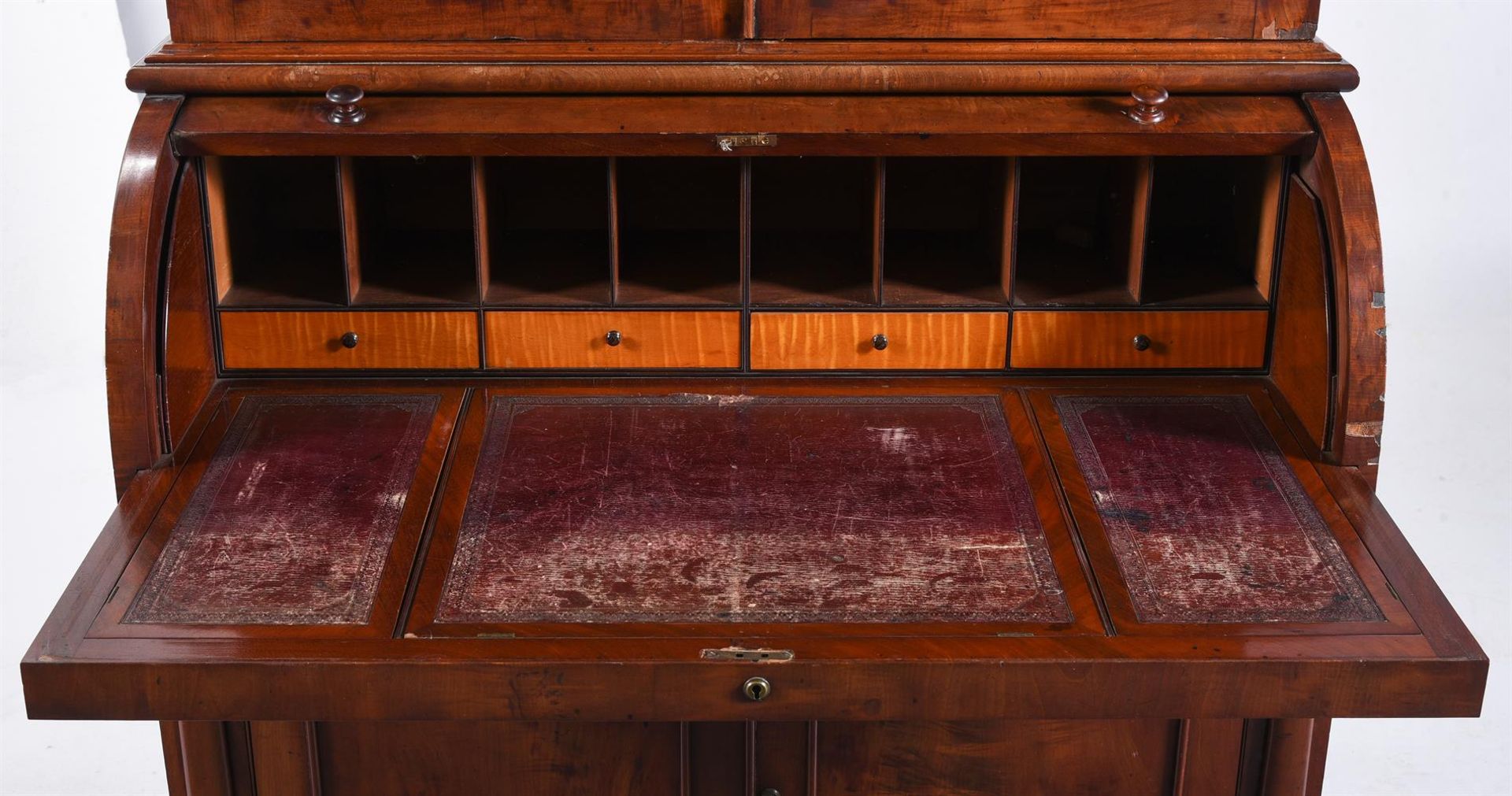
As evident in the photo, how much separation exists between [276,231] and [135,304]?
63 centimetres

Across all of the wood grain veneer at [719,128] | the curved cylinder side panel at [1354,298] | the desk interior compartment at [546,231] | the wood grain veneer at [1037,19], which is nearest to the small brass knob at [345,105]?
the wood grain veneer at [719,128]

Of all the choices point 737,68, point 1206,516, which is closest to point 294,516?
point 737,68

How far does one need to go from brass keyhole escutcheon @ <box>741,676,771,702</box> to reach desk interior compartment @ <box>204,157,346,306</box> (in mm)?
1090

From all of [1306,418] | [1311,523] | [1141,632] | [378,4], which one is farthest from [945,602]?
[378,4]

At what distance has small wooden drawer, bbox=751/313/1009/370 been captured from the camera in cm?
290

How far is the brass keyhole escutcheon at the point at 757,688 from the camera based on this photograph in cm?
226

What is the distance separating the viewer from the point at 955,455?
2.71m

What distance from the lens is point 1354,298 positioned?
2627mm

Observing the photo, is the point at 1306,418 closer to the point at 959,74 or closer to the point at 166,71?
the point at 959,74

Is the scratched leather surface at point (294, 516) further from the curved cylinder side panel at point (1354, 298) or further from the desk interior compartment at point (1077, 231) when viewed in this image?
the curved cylinder side panel at point (1354, 298)

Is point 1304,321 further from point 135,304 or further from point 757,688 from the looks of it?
point 135,304

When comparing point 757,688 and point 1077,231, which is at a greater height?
point 1077,231

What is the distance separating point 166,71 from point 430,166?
0.64 metres

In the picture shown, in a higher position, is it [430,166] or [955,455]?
[430,166]
